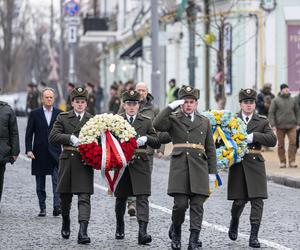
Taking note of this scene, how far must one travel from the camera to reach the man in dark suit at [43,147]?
17095 millimetres

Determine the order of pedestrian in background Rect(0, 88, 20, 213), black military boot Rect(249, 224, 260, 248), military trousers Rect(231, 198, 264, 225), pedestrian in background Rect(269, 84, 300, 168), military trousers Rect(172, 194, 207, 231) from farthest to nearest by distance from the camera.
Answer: pedestrian in background Rect(269, 84, 300, 168) < pedestrian in background Rect(0, 88, 20, 213) < military trousers Rect(231, 198, 264, 225) < black military boot Rect(249, 224, 260, 248) < military trousers Rect(172, 194, 207, 231)

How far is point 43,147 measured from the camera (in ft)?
56.5

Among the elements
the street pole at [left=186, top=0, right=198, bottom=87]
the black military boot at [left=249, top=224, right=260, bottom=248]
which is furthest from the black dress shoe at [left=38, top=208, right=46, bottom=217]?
the street pole at [left=186, top=0, right=198, bottom=87]

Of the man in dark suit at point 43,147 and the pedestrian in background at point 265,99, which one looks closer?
the man in dark suit at point 43,147

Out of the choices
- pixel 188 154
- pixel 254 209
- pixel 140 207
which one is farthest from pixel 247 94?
pixel 140 207

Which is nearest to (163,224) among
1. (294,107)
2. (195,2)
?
(294,107)

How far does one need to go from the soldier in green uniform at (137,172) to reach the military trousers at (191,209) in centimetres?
83

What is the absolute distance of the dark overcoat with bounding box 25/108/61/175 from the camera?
56.3 ft

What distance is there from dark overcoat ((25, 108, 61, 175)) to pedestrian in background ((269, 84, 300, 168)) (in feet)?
32.8

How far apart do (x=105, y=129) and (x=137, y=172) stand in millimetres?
677

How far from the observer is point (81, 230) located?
14000 millimetres

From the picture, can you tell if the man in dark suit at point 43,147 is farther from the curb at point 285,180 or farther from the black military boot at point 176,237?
the curb at point 285,180

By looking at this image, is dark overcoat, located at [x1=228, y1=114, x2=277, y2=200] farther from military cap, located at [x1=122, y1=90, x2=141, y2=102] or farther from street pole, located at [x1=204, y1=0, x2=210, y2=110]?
street pole, located at [x1=204, y1=0, x2=210, y2=110]

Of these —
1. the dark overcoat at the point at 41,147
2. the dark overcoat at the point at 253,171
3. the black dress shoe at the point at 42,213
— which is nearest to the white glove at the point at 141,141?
the dark overcoat at the point at 253,171
